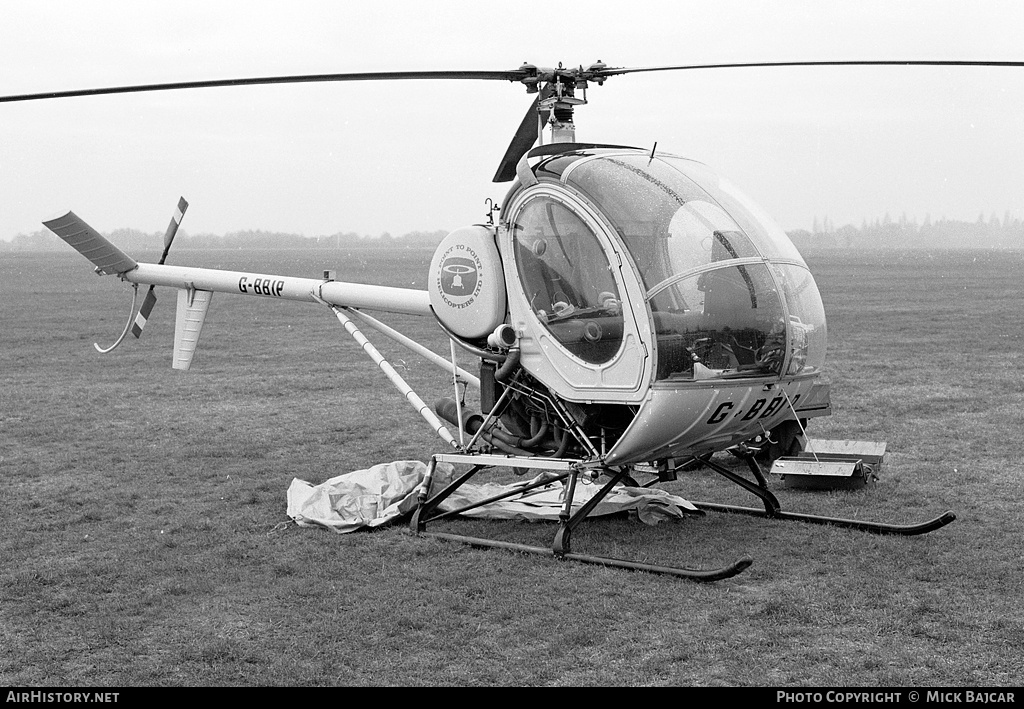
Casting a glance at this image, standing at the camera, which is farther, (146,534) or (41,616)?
(146,534)

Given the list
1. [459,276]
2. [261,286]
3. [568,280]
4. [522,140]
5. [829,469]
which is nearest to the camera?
[568,280]

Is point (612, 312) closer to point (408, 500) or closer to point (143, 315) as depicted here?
point (408, 500)

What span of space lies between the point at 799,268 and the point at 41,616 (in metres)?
5.10

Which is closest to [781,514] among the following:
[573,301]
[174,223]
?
[573,301]

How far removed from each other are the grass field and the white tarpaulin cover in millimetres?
142

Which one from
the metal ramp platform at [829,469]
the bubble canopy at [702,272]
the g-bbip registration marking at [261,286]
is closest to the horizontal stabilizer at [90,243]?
the g-bbip registration marking at [261,286]

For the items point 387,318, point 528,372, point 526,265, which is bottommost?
point 387,318

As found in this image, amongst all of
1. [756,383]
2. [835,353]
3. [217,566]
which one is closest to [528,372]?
[756,383]

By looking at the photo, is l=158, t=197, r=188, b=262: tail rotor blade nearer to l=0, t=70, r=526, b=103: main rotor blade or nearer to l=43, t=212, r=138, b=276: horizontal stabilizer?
l=43, t=212, r=138, b=276: horizontal stabilizer

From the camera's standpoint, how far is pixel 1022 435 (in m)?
10.9

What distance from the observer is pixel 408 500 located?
7938 mm

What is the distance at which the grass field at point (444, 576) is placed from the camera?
518cm

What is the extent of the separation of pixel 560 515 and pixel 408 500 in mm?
1499
